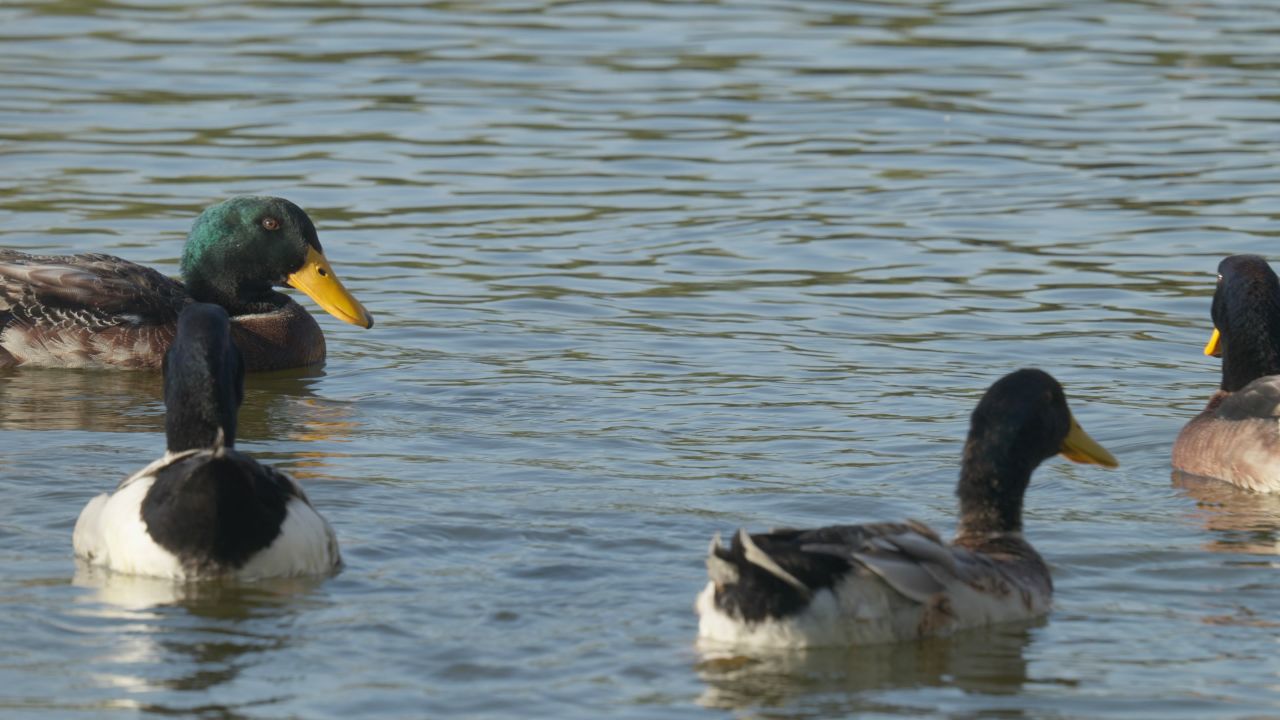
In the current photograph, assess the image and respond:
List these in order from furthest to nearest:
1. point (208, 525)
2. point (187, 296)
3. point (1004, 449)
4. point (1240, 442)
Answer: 1. point (187, 296)
2. point (1240, 442)
3. point (1004, 449)
4. point (208, 525)

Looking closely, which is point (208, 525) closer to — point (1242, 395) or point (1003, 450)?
point (1003, 450)

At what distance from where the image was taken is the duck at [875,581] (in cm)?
799

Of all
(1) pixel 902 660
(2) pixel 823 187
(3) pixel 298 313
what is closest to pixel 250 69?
(2) pixel 823 187

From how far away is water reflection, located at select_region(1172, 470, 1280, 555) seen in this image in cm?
1016

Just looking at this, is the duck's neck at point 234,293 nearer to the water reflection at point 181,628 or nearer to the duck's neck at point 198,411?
the duck's neck at point 198,411

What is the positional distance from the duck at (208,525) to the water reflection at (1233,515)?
3.70 meters

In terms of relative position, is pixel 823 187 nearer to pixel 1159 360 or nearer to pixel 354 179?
pixel 354 179

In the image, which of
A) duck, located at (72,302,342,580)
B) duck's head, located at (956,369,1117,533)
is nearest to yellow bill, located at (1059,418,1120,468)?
duck's head, located at (956,369,1117,533)

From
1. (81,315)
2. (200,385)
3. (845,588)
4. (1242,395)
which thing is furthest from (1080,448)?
(81,315)

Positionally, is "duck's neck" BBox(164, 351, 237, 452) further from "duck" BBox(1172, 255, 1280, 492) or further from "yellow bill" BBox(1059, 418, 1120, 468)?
"duck" BBox(1172, 255, 1280, 492)

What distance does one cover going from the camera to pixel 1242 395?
11.7 metres

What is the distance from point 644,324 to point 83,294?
330 centimetres

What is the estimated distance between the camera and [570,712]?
766cm

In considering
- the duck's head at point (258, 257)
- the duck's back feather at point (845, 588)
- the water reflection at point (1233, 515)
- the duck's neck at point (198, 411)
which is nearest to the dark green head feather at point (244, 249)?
the duck's head at point (258, 257)
